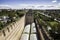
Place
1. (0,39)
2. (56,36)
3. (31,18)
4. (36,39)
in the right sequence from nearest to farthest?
(0,39), (36,39), (56,36), (31,18)

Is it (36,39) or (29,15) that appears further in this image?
(29,15)

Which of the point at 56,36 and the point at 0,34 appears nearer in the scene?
the point at 0,34

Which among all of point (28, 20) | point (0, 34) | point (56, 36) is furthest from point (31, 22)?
point (0, 34)

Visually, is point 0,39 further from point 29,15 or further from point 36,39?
point 29,15

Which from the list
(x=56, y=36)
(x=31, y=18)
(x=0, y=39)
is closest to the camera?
(x=0, y=39)

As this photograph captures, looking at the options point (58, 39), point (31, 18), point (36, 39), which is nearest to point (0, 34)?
point (36, 39)

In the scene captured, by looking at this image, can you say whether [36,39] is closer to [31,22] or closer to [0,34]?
[0,34]

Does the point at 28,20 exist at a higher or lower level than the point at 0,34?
lower

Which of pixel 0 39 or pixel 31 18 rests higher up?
pixel 0 39
